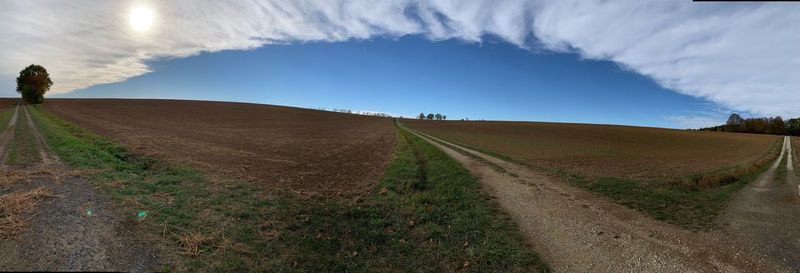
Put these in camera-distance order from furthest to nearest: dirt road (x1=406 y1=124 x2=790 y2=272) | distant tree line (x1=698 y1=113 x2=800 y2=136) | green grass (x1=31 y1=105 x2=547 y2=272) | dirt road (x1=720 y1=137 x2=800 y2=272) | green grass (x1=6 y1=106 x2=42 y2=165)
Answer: distant tree line (x1=698 y1=113 x2=800 y2=136) → green grass (x1=6 y1=106 x2=42 y2=165) → dirt road (x1=720 y1=137 x2=800 y2=272) → dirt road (x1=406 y1=124 x2=790 y2=272) → green grass (x1=31 y1=105 x2=547 y2=272)

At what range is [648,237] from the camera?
881 centimetres

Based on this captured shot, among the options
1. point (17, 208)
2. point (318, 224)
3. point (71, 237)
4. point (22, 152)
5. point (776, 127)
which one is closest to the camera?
point (71, 237)

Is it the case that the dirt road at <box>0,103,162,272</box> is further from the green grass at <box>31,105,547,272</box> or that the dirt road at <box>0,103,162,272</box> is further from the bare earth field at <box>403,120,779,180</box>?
the bare earth field at <box>403,120,779,180</box>

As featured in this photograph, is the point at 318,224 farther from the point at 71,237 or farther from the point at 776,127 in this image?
the point at 776,127

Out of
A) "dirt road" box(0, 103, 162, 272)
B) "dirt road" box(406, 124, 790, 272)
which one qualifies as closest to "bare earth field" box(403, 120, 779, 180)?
"dirt road" box(406, 124, 790, 272)

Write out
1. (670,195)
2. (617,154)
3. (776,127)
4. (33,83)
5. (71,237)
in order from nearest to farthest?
1. (71,237)
2. (670,195)
3. (617,154)
4. (33,83)
5. (776,127)

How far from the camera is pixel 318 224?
945cm

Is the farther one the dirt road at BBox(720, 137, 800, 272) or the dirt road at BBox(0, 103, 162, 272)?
the dirt road at BBox(720, 137, 800, 272)

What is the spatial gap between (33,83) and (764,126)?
187 metres

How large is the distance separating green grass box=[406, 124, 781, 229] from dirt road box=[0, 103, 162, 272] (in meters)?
12.7

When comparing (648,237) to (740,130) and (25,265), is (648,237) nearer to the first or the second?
(25,265)

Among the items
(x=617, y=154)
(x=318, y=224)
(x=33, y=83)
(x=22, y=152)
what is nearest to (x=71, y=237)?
(x=318, y=224)

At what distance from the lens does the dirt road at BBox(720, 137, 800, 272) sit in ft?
26.5

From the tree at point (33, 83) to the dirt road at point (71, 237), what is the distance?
89940 mm
